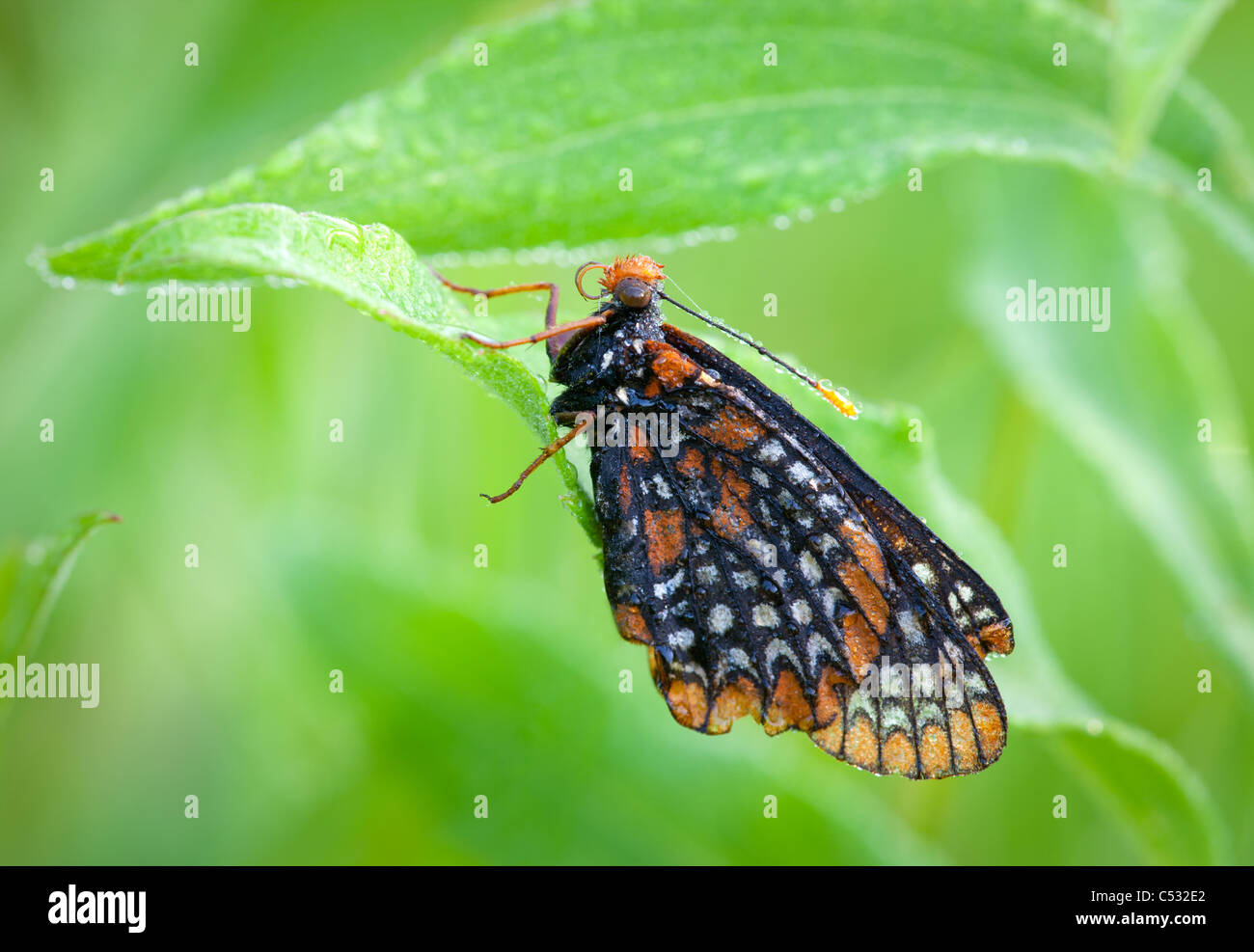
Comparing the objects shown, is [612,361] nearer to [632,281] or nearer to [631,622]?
[632,281]

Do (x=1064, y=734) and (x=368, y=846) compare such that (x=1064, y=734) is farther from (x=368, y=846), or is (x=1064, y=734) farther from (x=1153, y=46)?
(x=368, y=846)

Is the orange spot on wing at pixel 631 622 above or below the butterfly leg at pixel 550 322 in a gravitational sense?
below

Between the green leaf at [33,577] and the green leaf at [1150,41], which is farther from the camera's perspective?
the green leaf at [1150,41]

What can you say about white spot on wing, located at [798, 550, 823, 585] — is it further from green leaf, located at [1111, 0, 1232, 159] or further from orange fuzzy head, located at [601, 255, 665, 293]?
green leaf, located at [1111, 0, 1232, 159]

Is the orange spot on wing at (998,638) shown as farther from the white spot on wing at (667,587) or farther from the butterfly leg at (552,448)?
the butterfly leg at (552,448)

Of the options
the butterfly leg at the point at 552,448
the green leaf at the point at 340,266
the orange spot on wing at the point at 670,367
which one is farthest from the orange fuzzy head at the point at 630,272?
the green leaf at the point at 340,266
